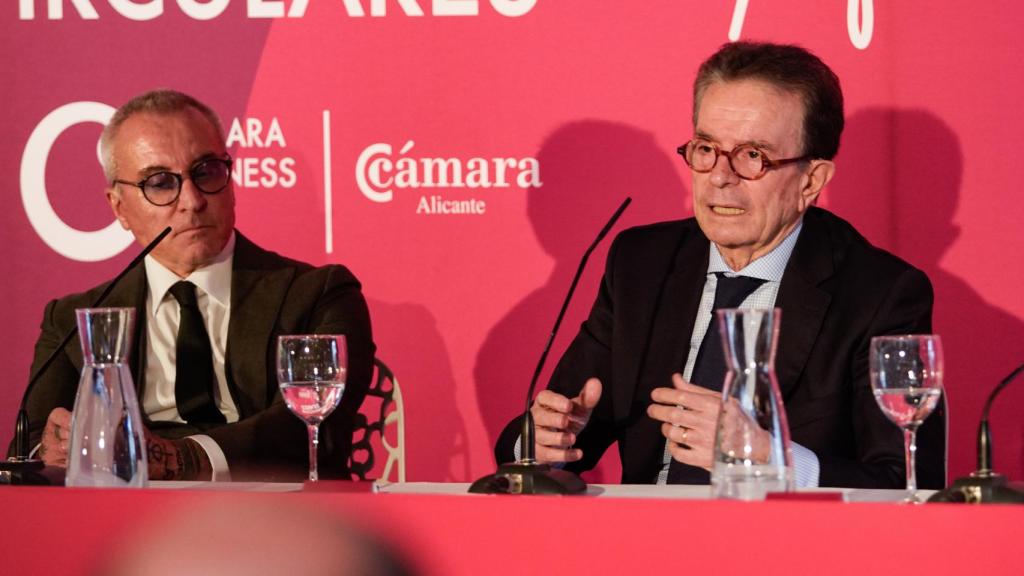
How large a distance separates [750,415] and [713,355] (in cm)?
126

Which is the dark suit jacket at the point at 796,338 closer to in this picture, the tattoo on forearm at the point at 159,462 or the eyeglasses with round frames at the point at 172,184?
the tattoo on forearm at the point at 159,462

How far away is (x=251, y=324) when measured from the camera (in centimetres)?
332

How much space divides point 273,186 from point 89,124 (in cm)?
63

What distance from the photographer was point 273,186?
4188mm

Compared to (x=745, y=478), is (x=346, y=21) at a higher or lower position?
higher

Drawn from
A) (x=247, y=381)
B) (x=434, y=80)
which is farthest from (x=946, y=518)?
(x=434, y=80)

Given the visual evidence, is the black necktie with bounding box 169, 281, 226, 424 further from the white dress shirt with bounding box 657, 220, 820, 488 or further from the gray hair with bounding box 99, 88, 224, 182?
the white dress shirt with bounding box 657, 220, 820, 488

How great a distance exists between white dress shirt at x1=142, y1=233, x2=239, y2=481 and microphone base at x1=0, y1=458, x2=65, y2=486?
1.08m

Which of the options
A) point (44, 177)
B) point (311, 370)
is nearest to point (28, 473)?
point (311, 370)

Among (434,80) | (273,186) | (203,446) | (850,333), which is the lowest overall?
(203,446)

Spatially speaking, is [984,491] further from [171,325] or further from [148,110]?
[148,110]

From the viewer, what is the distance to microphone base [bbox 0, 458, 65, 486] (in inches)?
83.6

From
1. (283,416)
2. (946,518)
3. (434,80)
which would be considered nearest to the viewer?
(946,518)

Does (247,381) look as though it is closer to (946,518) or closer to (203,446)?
(203,446)
